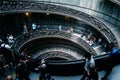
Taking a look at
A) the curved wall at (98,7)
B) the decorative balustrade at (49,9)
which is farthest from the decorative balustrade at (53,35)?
the curved wall at (98,7)

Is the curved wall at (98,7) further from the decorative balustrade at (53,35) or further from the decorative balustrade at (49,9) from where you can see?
the decorative balustrade at (53,35)

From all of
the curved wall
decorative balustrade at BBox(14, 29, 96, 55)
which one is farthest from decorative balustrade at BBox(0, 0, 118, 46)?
decorative balustrade at BBox(14, 29, 96, 55)

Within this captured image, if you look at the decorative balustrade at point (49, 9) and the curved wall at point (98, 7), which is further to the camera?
the curved wall at point (98, 7)

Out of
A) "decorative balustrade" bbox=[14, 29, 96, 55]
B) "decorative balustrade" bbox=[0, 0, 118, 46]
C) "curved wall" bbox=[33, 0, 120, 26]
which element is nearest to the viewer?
"decorative balustrade" bbox=[0, 0, 118, 46]

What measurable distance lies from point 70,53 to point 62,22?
4.82 metres

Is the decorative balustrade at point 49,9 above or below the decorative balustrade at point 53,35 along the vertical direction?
above

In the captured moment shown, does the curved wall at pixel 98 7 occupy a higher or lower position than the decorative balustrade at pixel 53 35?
higher

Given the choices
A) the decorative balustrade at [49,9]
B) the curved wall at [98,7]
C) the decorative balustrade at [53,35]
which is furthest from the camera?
the curved wall at [98,7]

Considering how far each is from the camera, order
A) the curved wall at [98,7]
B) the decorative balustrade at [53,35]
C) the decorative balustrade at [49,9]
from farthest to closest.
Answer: the curved wall at [98,7]
the decorative balustrade at [53,35]
the decorative balustrade at [49,9]

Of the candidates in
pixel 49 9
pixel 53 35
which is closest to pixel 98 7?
pixel 49 9

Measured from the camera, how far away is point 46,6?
29453 millimetres

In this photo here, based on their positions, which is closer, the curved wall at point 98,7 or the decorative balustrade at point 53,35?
the decorative balustrade at point 53,35

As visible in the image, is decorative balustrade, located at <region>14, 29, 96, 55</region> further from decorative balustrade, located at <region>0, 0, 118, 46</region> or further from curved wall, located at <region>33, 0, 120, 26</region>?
curved wall, located at <region>33, 0, 120, 26</region>

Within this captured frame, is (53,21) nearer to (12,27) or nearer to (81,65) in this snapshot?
(12,27)
